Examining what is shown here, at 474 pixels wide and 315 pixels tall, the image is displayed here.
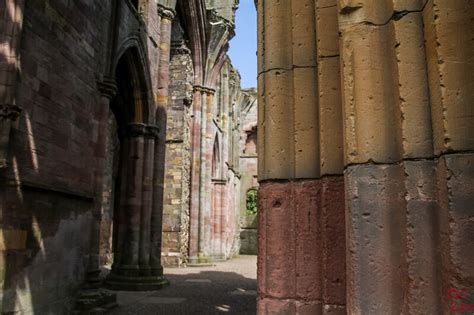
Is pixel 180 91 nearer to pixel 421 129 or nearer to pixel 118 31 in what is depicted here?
pixel 118 31

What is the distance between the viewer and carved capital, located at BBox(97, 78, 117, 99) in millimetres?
7832

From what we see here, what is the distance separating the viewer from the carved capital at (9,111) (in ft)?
16.1

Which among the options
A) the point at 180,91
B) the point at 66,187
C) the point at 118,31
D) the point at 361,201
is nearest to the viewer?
the point at 361,201

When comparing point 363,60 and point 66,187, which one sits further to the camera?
point 66,187

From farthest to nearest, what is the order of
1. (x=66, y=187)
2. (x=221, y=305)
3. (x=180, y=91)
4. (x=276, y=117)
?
(x=180, y=91), (x=221, y=305), (x=66, y=187), (x=276, y=117)

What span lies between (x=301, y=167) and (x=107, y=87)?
6562mm

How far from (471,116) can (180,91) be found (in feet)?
51.5

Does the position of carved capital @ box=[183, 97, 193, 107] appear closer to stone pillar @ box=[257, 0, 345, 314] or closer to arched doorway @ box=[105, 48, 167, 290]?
arched doorway @ box=[105, 48, 167, 290]

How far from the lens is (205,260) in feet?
56.1

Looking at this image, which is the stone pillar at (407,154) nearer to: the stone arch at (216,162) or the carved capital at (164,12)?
the carved capital at (164,12)

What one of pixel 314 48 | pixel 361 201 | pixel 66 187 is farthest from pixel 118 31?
pixel 361 201

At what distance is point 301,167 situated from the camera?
2104mm

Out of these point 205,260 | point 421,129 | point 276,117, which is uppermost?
point 276,117

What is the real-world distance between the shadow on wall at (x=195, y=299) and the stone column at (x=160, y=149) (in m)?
0.93
